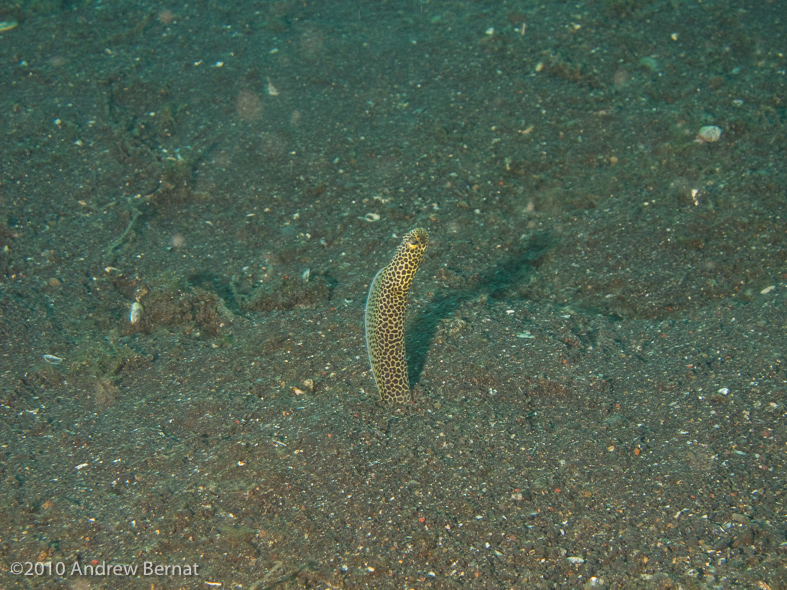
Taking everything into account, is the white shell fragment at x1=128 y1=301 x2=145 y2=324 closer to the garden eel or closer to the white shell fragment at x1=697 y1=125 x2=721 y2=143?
the garden eel

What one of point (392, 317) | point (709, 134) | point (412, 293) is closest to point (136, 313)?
point (412, 293)

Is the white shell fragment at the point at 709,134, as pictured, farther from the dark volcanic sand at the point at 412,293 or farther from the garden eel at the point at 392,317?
the garden eel at the point at 392,317

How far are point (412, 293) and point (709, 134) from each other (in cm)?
392

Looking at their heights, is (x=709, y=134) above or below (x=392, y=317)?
below

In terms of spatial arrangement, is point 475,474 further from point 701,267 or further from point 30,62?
point 30,62

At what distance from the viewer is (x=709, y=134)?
5824 millimetres

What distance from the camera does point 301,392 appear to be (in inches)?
150

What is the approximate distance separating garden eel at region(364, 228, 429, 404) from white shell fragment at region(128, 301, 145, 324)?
250 cm

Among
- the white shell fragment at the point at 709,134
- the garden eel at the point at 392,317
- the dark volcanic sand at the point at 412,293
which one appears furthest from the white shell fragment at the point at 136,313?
the white shell fragment at the point at 709,134

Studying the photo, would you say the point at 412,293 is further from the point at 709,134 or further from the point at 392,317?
the point at 709,134

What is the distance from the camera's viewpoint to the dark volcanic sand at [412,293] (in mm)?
2850

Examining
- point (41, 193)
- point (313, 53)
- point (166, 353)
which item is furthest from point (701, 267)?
point (41, 193)

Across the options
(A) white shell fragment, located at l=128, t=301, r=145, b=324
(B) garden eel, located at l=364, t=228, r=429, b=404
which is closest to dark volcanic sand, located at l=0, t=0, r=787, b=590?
(A) white shell fragment, located at l=128, t=301, r=145, b=324

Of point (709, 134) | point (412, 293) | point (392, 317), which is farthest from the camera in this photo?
point (709, 134)
